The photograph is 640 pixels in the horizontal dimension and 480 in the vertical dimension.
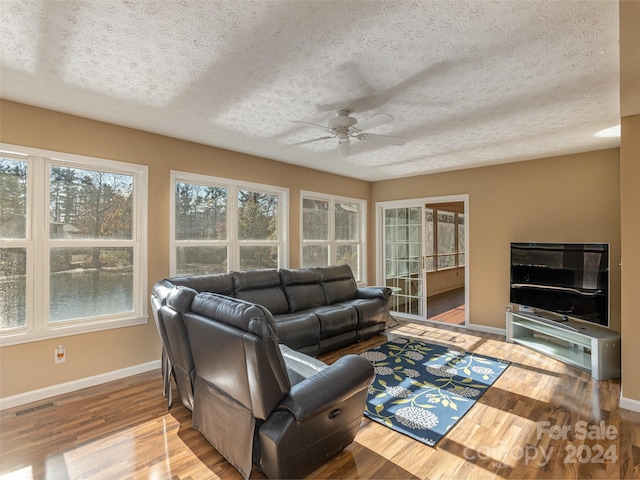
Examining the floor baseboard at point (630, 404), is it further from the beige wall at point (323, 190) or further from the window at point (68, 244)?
the window at point (68, 244)

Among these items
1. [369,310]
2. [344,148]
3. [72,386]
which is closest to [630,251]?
[344,148]

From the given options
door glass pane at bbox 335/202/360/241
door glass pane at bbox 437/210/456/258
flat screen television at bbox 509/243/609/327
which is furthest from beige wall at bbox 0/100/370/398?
door glass pane at bbox 437/210/456/258

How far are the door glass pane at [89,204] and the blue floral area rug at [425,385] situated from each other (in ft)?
10.4

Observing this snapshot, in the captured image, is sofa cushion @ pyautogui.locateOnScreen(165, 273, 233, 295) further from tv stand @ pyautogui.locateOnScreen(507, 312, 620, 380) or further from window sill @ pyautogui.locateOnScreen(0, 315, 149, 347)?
tv stand @ pyautogui.locateOnScreen(507, 312, 620, 380)

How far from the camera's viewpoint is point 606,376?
3367 mm

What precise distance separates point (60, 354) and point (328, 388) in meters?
2.80

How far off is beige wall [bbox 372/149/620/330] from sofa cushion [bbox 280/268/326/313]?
2.60m

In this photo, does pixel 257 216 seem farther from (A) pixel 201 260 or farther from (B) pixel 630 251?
(B) pixel 630 251

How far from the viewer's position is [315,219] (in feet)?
18.9

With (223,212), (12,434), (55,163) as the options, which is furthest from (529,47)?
(12,434)

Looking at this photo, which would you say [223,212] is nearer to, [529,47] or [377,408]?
[377,408]

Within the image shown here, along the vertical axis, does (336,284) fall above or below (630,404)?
above

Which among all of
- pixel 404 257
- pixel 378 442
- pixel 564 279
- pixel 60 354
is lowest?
pixel 378 442

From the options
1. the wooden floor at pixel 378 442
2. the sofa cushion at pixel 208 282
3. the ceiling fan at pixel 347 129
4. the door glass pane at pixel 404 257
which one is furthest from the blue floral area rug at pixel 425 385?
the ceiling fan at pixel 347 129
